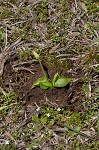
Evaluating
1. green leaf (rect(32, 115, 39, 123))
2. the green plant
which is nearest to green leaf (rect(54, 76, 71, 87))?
the green plant

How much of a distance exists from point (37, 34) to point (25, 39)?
0.11 m

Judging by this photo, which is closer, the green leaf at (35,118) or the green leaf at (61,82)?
the green leaf at (35,118)

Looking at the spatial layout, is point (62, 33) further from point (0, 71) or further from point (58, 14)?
point (0, 71)

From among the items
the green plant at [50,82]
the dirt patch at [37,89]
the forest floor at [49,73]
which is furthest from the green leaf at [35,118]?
the green plant at [50,82]

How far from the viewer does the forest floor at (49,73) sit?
280cm

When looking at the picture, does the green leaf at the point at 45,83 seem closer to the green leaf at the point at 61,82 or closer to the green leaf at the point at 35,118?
the green leaf at the point at 61,82

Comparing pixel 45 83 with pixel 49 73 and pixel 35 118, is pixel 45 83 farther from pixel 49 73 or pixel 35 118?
pixel 35 118

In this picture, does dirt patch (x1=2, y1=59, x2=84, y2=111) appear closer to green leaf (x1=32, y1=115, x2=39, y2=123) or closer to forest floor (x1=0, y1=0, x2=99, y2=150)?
forest floor (x1=0, y1=0, x2=99, y2=150)

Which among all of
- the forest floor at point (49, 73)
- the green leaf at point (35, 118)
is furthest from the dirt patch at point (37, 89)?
the green leaf at point (35, 118)

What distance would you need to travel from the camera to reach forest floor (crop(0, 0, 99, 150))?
9.20 feet

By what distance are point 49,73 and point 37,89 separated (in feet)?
0.54

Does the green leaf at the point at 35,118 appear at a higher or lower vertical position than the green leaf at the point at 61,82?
lower

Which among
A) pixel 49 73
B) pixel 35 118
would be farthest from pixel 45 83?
pixel 35 118

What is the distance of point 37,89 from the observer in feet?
10.0
